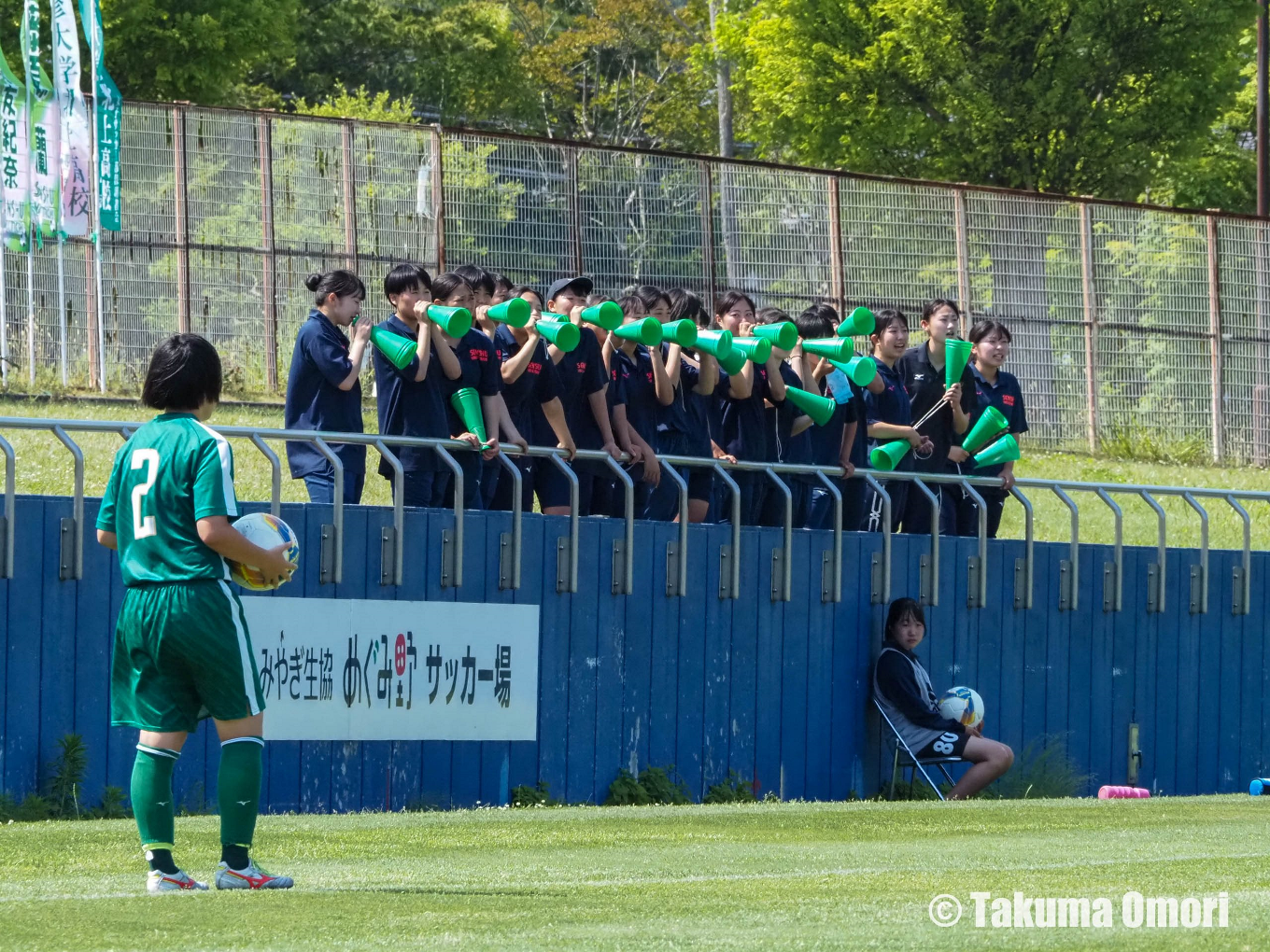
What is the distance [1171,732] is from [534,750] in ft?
20.0

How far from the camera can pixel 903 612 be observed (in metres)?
13.8

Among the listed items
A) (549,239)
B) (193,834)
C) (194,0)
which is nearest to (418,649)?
(193,834)

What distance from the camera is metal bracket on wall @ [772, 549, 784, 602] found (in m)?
13.6

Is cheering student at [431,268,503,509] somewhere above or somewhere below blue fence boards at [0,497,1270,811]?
above

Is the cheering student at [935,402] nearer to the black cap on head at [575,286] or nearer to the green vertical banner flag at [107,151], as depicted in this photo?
the black cap on head at [575,286]

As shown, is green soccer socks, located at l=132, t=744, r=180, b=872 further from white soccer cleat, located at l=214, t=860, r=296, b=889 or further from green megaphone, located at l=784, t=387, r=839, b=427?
green megaphone, located at l=784, t=387, r=839, b=427

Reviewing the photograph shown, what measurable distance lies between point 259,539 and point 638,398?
6.35 meters

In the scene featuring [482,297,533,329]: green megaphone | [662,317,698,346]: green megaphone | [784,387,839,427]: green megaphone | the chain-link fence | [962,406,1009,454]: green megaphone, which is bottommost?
[962,406,1009,454]: green megaphone

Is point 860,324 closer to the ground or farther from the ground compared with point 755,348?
farther from the ground

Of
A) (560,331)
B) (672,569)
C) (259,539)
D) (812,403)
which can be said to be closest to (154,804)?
(259,539)

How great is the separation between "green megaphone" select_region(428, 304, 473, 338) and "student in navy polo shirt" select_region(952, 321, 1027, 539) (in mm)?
4517

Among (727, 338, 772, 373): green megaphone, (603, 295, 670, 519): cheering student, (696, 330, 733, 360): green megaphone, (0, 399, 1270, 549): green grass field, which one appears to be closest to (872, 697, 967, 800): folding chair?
(603, 295, 670, 519): cheering student

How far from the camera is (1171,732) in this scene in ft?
53.0

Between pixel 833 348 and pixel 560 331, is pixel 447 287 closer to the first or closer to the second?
pixel 560 331
